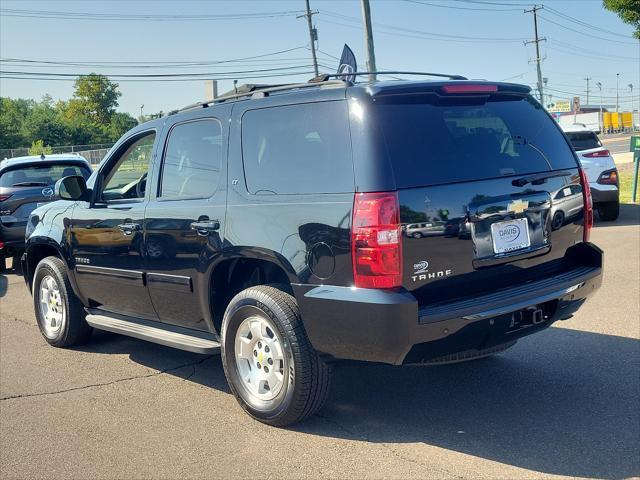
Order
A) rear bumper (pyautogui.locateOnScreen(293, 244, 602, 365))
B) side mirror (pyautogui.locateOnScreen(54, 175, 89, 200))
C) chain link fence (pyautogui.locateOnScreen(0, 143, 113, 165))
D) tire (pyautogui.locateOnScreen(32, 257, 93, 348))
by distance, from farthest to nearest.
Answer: chain link fence (pyautogui.locateOnScreen(0, 143, 113, 165)), tire (pyautogui.locateOnScreen(32, 257, 93, 348)), side mirror (pyautogui.locateOnScreen(54, 175, 89, 200)), rear bumper (pyautogui.locateOnScreen(293, 244, 602, 365))

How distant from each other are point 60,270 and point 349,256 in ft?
11.3

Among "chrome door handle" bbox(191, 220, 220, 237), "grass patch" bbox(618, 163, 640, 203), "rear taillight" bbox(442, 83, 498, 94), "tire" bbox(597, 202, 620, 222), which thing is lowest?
"grass patch" bbox(618, 163, 640, 203)

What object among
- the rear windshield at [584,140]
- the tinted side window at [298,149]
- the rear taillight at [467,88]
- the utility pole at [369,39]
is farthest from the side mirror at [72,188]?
the utility pole at [369,39]

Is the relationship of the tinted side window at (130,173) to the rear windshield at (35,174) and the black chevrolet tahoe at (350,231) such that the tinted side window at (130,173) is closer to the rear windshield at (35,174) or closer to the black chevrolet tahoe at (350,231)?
the black chevrolet tahoe at (350,231)

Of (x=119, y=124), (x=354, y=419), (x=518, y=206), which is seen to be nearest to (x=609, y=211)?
(x=518, y=206)

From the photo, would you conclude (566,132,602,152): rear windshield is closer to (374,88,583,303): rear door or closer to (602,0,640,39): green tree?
(602,0,640,39): green tree

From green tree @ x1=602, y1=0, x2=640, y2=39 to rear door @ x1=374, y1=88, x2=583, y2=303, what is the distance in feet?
41.9

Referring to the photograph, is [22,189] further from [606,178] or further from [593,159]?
[606,178]

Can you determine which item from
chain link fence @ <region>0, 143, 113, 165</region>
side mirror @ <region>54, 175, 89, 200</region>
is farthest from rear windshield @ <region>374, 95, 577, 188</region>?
chain link fence @ <region>0, 143, 113, 165</region>

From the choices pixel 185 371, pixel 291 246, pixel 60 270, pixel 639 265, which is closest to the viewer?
pixel 291 246

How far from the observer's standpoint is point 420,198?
146 inches

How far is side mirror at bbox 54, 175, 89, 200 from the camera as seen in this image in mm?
5730

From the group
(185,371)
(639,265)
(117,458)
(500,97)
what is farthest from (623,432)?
(639,265)

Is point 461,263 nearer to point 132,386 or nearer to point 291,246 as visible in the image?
point 291,246
